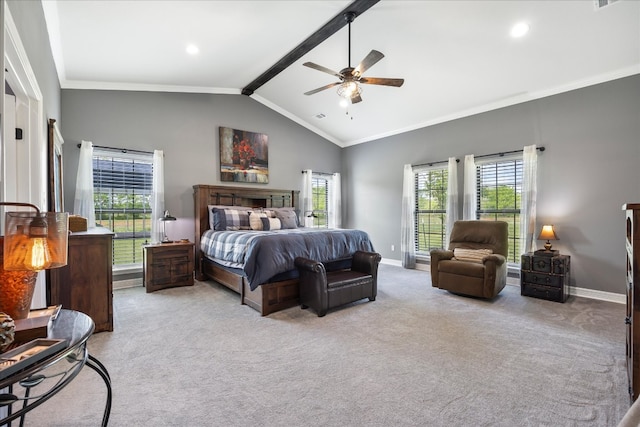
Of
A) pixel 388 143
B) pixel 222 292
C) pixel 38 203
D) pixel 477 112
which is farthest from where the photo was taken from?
pixel 388 143

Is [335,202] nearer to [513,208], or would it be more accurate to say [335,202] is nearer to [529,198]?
[513,208]

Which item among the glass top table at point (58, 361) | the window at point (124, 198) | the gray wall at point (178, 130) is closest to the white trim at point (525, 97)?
the gray wall at point (178, 130)

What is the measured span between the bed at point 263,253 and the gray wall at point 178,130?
305mm

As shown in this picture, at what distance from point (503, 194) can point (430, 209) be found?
53.3 inches

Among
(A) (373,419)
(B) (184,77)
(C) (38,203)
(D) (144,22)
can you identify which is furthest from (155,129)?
(A) (373,419)

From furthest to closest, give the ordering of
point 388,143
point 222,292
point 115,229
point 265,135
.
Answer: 1. point 388,143
2. point 265,135
3. point 115,229
4. point 222,292

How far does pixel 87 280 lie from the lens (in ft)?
9.41

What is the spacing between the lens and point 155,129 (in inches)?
196

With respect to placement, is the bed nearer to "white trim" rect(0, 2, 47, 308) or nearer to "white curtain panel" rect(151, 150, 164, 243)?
"white curtain panel" rect(151, 150, 164, 243)

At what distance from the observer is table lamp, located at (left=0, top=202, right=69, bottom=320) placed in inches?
44.2

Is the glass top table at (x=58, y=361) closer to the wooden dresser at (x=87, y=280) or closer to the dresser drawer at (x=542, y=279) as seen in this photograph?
the wooden dresser at (x=87, y=280)

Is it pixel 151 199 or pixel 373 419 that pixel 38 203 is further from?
pixel 373 419

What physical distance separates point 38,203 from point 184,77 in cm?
297

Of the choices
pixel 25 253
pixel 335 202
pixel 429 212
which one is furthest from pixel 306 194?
pixel 25 253
